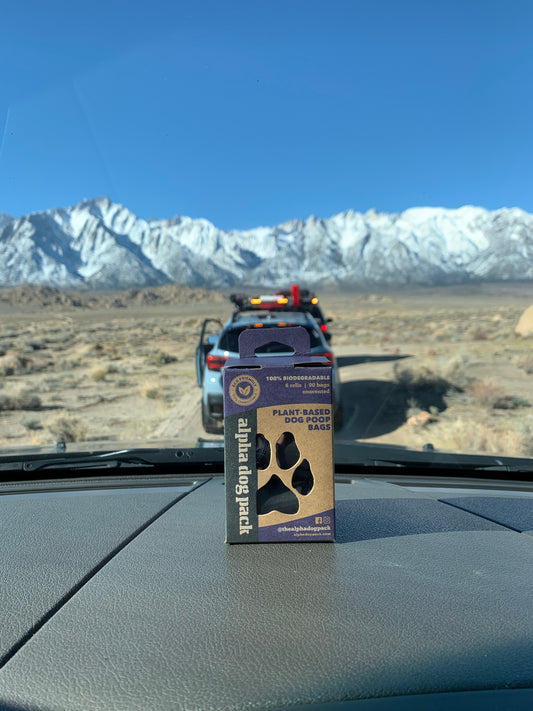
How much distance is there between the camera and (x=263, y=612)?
1827mm

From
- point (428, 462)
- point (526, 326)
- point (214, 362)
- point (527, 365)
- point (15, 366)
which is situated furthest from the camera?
point (526, 326)

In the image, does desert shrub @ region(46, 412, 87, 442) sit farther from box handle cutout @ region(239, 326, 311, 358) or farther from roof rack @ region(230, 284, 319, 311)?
box handle cutout @ region(239, 326, 311, 358)

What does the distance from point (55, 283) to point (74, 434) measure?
4581 inches

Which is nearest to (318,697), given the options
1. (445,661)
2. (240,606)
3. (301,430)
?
(445,661)

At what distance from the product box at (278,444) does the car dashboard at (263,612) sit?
0.10 metres

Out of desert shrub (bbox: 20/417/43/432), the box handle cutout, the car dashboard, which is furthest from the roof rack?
the box handle cutout

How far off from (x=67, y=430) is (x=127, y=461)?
5.93 metres

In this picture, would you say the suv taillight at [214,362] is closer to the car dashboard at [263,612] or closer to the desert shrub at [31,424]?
the desert shrub at [31,424]

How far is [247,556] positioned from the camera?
2.24 m

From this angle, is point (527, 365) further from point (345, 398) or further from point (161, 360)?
point (161, 360)

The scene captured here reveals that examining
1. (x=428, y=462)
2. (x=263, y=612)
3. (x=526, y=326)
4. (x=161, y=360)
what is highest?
(x=263, y=612)

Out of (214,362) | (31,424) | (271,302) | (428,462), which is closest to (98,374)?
(31,424)

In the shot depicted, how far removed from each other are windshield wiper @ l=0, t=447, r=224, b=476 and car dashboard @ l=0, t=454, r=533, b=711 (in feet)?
3.07

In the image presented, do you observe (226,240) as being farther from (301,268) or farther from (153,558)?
(153,558)
